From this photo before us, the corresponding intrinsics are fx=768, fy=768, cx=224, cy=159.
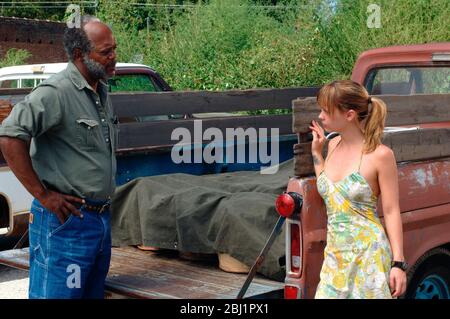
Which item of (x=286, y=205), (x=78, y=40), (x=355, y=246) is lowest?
(x=355, y=246)

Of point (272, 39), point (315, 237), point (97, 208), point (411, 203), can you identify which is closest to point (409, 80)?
point (411, 203)

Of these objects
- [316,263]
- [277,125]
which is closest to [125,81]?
[277,125]

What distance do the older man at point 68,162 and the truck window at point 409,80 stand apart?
270 centimetres

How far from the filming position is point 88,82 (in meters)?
3.54

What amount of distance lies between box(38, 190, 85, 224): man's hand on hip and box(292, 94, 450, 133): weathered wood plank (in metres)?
1.07

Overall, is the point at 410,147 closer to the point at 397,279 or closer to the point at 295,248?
the point at 295,248

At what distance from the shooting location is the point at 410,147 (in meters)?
3.82

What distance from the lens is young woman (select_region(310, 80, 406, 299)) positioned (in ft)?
10.3

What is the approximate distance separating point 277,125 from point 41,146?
10.7ft

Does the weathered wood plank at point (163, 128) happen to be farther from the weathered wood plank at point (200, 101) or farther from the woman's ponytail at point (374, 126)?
the woman's ponytail at point (374, 126)

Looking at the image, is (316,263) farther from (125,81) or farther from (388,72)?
(125,81)

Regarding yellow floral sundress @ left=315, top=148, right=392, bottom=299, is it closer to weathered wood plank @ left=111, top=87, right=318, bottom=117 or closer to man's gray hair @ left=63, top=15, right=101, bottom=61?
man's gray hair @ left=63, top=15, right=101, bottom=61

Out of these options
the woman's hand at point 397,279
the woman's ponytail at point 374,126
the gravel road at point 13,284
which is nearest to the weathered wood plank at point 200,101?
the gravel road at point 13,284

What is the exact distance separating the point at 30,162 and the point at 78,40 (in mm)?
613
